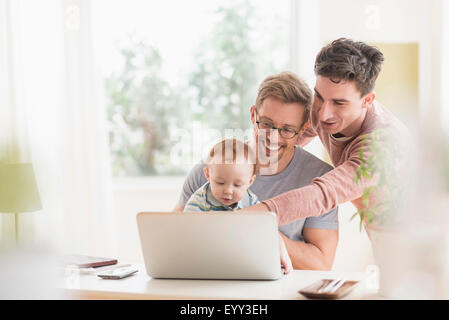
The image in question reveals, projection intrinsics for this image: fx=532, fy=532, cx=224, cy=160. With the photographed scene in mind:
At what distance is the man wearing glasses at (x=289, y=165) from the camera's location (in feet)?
5.59

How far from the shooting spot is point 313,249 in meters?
1.76

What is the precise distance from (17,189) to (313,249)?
94 centimetres

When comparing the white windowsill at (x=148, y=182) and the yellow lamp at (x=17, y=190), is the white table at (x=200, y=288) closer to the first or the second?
the yellow lamp at (x=17, y=190)

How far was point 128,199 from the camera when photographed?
3.41 metres

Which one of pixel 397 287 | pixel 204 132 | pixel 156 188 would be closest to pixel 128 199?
pixel 156 188

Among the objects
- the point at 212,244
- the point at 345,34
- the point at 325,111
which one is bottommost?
the point at 212,244

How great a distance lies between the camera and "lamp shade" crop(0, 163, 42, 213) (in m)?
1.42

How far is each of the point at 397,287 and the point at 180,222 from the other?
1.61 ft

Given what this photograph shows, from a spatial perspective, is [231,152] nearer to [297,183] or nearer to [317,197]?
[317,197]

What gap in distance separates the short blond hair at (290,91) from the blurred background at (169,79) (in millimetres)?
1232

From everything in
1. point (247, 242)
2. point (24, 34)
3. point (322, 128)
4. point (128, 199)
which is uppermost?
point (24, 34)

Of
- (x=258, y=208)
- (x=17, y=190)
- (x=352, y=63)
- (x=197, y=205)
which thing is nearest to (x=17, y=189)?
(x=17, y=190)

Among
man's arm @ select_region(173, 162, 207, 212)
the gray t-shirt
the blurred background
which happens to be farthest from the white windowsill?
the gray t-shirt
